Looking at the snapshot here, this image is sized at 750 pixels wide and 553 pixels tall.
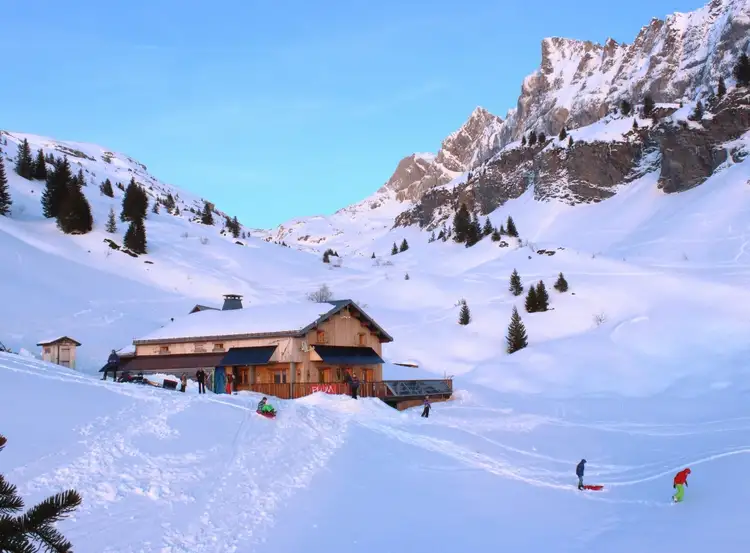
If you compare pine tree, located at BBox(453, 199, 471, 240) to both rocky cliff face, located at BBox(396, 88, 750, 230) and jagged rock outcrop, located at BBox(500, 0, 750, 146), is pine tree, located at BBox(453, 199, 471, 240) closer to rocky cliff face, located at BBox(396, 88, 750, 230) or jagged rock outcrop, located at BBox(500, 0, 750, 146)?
rocky cliff face, located at BBox(396, 88, 750, 230)

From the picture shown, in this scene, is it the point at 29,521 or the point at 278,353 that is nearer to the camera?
the point at 29,521

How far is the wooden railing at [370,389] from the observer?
28.7 meters

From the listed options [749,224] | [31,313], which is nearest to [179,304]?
[31,313]

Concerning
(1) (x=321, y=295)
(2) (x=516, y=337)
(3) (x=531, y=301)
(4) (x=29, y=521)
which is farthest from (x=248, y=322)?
(4) (x=29, y=521)

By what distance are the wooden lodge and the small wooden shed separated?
335 centimetres

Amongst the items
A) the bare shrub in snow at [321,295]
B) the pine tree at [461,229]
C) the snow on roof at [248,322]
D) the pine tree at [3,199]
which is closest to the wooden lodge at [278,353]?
the snow on roof at [248,322]

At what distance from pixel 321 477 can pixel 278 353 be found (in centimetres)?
1642

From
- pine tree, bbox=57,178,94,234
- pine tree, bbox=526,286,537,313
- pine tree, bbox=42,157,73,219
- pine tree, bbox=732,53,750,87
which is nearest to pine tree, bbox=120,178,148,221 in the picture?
pine tree, bbox=42,157,73,219

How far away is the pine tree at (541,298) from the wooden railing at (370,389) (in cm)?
1942

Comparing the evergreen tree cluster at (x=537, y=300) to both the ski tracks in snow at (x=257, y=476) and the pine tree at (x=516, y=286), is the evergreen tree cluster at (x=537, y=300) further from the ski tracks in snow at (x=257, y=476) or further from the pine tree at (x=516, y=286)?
the ski tracks in snow at (x=257, y=476)

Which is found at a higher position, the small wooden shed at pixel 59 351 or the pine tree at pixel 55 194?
the pine tree at pixel 55 194

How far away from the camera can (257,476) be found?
14.7 meters

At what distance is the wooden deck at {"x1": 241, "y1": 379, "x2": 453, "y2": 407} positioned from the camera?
28.8 meters

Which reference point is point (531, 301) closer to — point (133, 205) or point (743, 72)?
point (133, 205)
